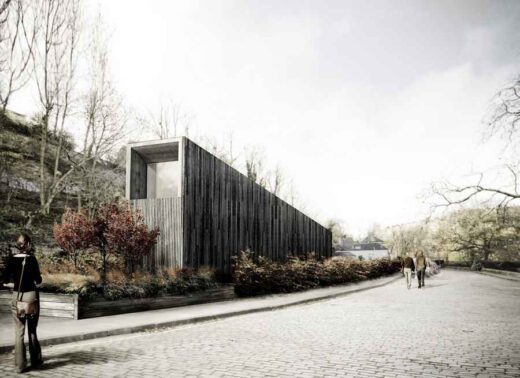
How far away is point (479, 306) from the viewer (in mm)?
14047

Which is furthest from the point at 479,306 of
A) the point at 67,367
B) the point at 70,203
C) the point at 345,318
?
the point at 70,203

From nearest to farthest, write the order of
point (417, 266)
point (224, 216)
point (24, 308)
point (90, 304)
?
point (24, 308) → point (90, 304) → point (224, 216) → point (417, 266)

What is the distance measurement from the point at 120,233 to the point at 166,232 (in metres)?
2.59

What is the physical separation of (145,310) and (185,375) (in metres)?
6.21

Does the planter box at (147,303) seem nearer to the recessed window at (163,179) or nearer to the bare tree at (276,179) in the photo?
the recessed window at (163,179)

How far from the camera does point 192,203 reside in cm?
1497

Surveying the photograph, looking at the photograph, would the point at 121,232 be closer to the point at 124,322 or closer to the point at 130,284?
the point at 130,284

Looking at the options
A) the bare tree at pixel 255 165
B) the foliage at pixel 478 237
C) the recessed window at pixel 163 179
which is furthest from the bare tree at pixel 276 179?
the recessed window at pixel 163 179

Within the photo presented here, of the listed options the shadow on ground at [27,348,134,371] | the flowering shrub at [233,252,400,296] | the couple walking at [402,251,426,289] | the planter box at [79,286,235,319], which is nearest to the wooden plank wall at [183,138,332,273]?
the flowering shrub at [233,252,400,296]

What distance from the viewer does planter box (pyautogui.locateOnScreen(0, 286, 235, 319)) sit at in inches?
373

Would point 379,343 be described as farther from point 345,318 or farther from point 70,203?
→ point 70,203

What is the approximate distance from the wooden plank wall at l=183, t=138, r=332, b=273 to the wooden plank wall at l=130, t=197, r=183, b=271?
0.25 metres

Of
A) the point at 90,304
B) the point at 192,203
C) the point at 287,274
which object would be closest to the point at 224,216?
the point at 192,203

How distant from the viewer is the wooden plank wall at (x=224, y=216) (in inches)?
588
